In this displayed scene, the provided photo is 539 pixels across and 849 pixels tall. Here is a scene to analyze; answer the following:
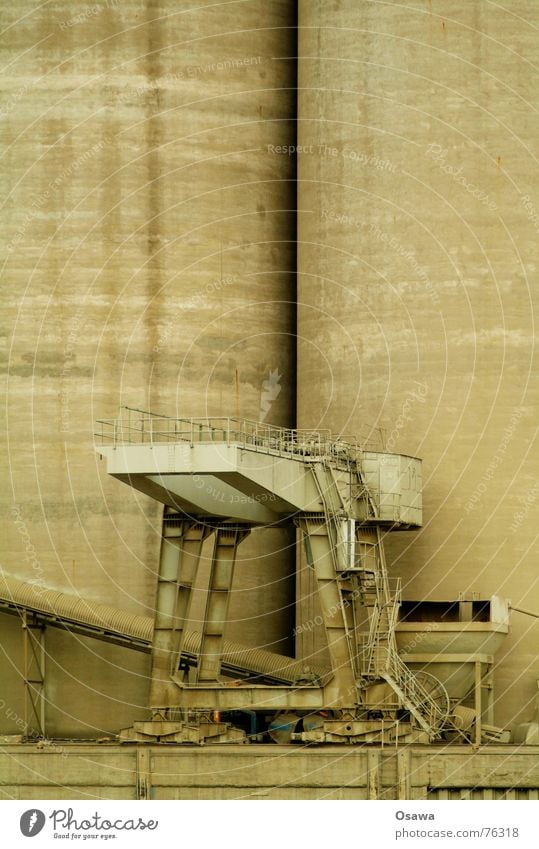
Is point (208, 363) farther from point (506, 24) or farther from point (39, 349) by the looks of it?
point (506, 24)

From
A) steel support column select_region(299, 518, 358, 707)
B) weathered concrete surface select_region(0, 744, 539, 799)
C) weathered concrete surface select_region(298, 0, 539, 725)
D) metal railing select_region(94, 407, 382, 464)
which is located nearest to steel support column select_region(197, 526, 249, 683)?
steel support column select_region(299, 518, 358, 707)

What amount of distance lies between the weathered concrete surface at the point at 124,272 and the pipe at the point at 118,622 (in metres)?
1.48

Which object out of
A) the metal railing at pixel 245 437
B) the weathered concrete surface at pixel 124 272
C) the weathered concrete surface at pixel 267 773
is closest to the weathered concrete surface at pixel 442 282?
the weathered concrete surface at pixel 124 272

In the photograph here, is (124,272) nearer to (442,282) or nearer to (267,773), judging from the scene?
(442,282)

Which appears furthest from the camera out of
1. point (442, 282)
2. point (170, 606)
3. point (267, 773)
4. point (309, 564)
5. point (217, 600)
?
point (442, 282)

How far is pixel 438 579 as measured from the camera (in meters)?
62.7

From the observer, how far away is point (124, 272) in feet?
217

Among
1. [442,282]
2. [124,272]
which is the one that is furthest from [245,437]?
[124,272]

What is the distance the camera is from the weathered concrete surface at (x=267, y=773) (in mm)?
53844

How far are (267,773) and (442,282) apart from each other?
57.5 feet

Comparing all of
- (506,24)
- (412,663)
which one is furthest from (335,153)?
(412,663)

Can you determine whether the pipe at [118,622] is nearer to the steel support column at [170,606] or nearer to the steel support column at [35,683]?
the steel support column at [35,683]

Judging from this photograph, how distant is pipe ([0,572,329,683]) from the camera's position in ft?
203

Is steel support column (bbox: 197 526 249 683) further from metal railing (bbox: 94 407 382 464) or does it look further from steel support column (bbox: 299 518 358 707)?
metal railing (bbox: 94 407 382 464)
